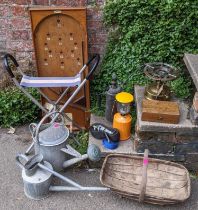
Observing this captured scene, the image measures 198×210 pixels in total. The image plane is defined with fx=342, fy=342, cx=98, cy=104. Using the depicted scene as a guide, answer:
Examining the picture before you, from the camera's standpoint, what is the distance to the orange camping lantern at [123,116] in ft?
13.4

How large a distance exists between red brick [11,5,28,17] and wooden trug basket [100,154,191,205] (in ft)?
6.97

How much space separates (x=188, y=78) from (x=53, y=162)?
215cm

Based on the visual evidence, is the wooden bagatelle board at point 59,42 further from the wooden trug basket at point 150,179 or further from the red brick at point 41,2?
the wooden trug basket at point 150,179

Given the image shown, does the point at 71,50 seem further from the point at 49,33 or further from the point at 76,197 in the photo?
the point at 76,197

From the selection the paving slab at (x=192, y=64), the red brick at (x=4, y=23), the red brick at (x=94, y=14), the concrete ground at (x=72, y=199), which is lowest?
the concrete ground at (x=72, y=199)

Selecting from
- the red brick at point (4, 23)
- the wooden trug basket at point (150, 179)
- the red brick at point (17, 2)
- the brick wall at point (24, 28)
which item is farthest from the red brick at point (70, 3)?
the wooden trug basket at point (150, 179)

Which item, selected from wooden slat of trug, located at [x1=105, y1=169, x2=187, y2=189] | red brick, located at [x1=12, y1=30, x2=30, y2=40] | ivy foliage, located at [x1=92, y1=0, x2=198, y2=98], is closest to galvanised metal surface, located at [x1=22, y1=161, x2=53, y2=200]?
wooden slat of trug, located at [x1=105, y1=169, x2=187, y2=189]

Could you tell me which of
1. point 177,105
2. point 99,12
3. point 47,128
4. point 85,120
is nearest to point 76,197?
point 47,128

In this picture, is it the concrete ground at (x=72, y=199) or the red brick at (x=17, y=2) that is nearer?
the concrete ground at (x=72, y=199)

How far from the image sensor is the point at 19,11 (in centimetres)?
442

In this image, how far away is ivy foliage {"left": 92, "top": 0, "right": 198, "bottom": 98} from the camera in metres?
4.23

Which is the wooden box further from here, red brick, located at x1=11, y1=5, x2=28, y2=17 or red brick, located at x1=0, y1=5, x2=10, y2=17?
red brick, located at x1=0, y1=5, x2=10, y2=17

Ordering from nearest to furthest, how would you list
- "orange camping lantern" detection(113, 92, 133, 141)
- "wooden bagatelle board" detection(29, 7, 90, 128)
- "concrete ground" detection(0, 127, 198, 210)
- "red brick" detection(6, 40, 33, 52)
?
"concrete ground" detection(0, 127, 198, 210)
"orange camping lantern" detection(113, 92, 133, 141)
"wooden bagatelle board" detection(29, 7, 90, 128)
"red brick" detection(6, 40, 33, 52)

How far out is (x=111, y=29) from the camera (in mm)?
4500
